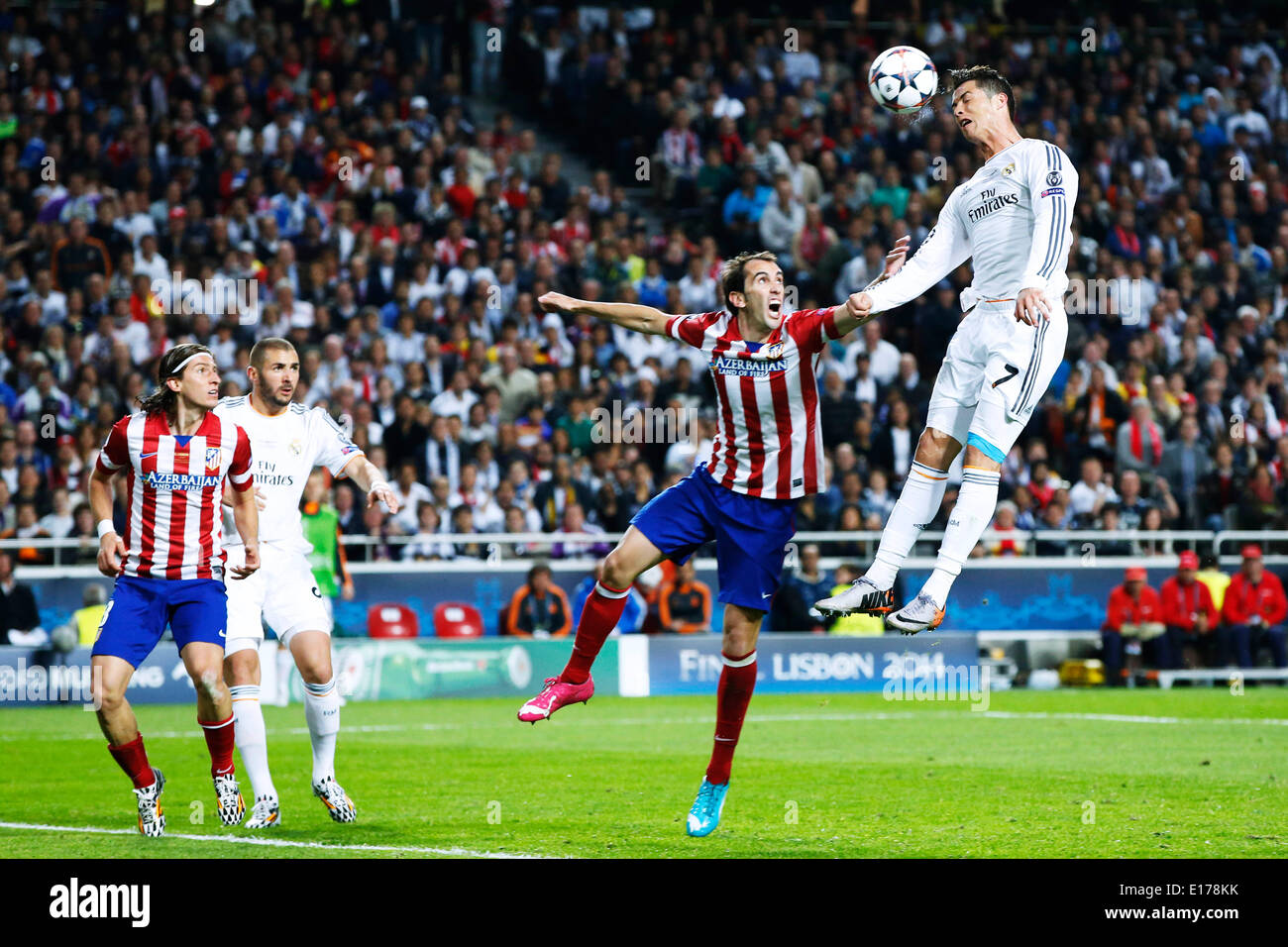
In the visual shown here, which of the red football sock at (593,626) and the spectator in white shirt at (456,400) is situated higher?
the spectator in white shirt at (456,400)

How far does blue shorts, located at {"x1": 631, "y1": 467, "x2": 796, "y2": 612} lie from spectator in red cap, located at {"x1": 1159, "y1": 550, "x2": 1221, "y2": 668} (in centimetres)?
1163

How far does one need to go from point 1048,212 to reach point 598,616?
2915 mm

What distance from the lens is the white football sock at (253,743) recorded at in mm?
9008

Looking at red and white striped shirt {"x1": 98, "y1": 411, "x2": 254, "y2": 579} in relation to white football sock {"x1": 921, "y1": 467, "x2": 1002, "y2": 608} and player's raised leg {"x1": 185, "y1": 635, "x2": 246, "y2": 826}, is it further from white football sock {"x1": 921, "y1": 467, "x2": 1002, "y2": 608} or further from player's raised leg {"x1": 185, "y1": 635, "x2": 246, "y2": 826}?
white football sock {"x1": 921, "y1": 467, "x2": 1002, "y2": 608}

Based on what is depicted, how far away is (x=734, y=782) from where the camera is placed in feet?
35.2

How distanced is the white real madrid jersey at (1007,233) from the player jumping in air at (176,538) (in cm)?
346

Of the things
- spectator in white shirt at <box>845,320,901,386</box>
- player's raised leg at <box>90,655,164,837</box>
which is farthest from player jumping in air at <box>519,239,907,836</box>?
spectator in white shirt at <box>845,320,901,386</box>

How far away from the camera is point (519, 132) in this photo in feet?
80.2

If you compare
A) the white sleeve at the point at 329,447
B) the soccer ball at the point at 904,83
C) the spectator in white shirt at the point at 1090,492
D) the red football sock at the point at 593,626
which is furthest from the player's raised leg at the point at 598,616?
the spectator in white shirt at the point at 1090,492

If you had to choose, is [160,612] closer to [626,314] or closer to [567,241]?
[626,314]

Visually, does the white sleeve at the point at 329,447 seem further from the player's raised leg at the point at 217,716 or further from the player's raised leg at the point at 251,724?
the player's raised leg at the point at 217,716

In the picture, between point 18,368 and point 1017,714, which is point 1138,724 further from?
point 18,368
